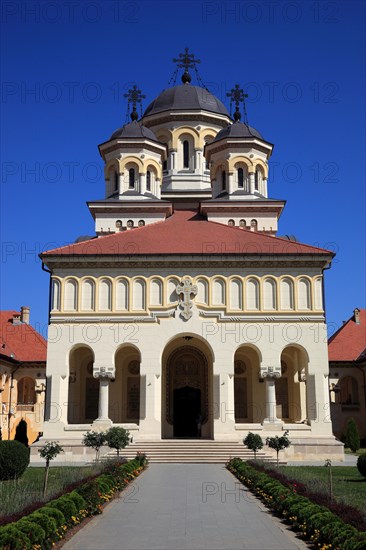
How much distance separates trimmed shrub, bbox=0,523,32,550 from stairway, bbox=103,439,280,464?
726 inches

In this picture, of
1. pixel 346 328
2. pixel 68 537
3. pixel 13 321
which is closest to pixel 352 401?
pixel 346 328

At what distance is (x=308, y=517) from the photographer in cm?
1210

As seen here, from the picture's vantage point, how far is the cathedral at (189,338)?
102 feet

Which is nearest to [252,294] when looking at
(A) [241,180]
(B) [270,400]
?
(B) [270,400]

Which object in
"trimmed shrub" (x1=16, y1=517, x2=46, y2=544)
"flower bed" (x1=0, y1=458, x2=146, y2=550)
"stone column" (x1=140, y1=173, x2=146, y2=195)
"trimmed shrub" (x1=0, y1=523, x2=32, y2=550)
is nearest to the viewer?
"trimmed shrub" (x1=0, y1=523, x2=32, y2=550)

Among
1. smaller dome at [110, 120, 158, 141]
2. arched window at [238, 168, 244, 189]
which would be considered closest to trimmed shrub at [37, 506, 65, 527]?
arched window at [238, 168, 244, 189]

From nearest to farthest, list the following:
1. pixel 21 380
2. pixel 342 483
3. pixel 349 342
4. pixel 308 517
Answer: pixel 308 517, pixel 342 483, pixel 349 342, pixel 21 380

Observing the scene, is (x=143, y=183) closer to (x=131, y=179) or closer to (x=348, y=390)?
(x=131, y=179)

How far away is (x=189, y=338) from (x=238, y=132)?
1487 cm

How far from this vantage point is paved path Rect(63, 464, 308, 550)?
1116 cm

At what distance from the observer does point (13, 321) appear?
50.8 meters

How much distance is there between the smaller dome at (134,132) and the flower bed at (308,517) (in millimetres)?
27787

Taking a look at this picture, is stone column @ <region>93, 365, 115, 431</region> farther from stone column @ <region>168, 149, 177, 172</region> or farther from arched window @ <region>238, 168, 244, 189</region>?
stone column @ <region>168, 149, 177, 172</region>

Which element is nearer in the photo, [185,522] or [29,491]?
[185,522]
